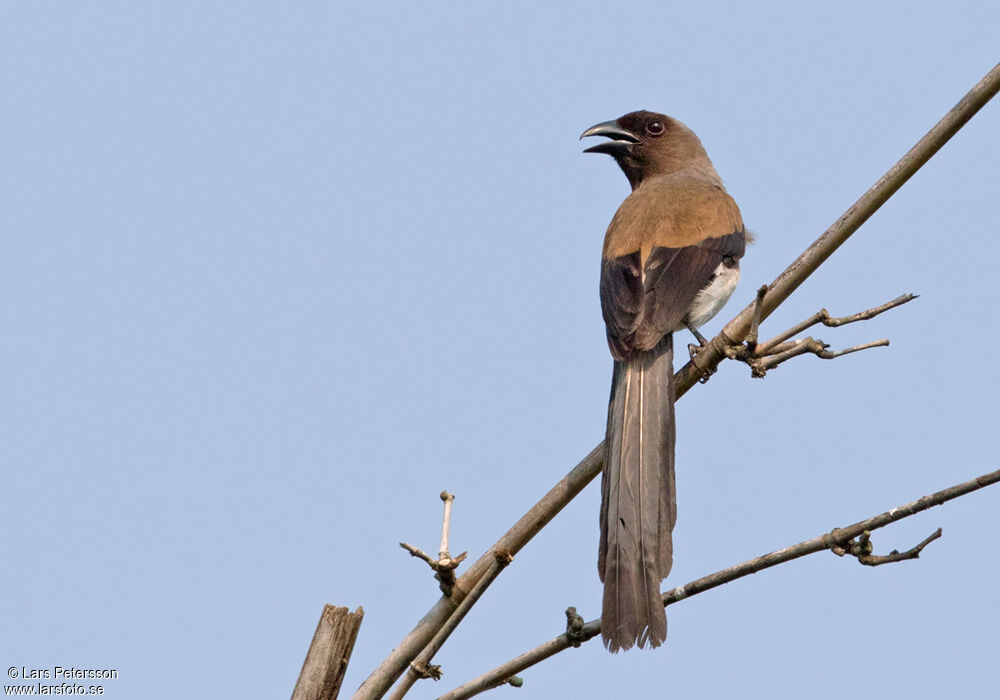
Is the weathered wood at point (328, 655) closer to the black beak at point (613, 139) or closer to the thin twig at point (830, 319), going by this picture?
the thin twig at point (830, 319)

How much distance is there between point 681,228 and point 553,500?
259cm

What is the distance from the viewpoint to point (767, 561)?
10.1ft

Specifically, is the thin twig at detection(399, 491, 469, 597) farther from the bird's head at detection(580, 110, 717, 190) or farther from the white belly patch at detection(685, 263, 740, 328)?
the bird's head at detection(580, 110, 717, 190)

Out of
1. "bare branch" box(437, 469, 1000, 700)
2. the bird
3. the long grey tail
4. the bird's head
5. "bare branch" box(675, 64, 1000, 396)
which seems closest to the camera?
"bare branch" box(437, 469, 1000, 700)

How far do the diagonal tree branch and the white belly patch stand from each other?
156 cm

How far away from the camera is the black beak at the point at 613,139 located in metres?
7.79

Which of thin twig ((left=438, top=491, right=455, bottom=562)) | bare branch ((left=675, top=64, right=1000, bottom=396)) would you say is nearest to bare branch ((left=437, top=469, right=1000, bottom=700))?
thin twig ((left=438, top=491, right=455, bottom=562))

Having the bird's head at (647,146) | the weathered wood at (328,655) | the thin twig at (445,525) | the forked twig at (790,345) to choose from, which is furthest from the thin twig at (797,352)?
the bird's head at (647,146)

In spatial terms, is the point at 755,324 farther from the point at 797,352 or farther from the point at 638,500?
the point at 638,500

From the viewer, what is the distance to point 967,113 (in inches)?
146

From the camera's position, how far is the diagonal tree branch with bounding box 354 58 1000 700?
346 cm

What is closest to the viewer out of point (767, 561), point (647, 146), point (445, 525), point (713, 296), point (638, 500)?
point (767, 561)

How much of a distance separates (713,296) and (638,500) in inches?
67.6

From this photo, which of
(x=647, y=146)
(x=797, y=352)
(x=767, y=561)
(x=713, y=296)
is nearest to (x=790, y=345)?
(x=797, y=352)
